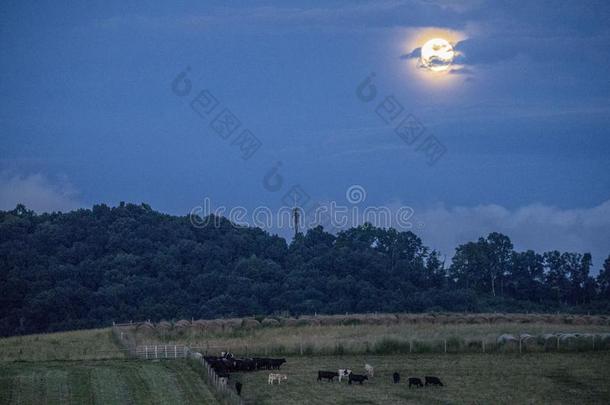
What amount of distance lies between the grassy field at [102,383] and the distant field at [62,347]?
236cm

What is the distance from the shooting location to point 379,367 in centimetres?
4534

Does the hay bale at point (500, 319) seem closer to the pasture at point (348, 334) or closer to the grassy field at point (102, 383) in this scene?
the pasture at point (348, 334)

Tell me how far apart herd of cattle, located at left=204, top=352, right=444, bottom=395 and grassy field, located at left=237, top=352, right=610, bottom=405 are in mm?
429

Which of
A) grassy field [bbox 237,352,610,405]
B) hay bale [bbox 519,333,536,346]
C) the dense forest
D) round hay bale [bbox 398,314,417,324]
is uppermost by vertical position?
the dense forest

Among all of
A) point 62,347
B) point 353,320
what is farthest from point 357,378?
point 353,320

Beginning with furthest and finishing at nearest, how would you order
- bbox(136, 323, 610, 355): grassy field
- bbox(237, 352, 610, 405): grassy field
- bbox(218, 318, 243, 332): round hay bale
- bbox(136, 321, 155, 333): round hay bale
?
bbox(218, 318, 243, 332): round hay bale
bbox(136, 321, 155, 333): round hay bale
bbox(136, 323, 610, 355): grassy field
bbox(237, 352, 610, 405): grassy field

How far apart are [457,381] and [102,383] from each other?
15345 millimetres

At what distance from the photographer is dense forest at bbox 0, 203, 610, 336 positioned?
86.9 metres

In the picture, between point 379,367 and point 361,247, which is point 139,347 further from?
point 361,247

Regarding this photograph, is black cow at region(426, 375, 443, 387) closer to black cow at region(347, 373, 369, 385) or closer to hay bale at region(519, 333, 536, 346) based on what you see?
black cow at region(347, 373, 369, 385)

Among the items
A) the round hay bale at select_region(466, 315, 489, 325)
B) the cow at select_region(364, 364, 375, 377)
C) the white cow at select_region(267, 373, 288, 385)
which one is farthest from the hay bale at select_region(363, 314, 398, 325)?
the white cow at select_region(267, 373, 288, 385)

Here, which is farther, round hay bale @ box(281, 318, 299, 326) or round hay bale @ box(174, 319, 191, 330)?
round hay bale @ box(281, 318, 299, 326)

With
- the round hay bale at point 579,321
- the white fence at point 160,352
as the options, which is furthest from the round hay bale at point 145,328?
the round hay bale at point 579,321

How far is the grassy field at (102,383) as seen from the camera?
116ft
